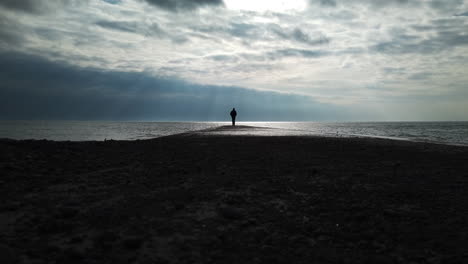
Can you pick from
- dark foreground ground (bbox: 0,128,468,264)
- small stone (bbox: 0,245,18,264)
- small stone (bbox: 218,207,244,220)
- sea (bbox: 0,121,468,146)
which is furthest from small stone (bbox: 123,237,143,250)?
sea (bbox: 0,121,468,146)

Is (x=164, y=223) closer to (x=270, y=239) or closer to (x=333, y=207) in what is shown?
(x=270, y=239)

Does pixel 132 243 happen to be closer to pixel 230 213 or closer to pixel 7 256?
pixel 7 256

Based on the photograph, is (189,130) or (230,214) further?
(189,130)

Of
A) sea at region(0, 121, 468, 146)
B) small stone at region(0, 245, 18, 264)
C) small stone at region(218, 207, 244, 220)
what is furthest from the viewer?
sea at region(0, 121, 468, 146)

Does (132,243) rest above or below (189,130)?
below

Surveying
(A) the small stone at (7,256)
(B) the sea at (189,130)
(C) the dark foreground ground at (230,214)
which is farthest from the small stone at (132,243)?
(B) the sea at (189,130)

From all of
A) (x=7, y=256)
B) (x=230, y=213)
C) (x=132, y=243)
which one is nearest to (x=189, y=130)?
(x=230, y=213)

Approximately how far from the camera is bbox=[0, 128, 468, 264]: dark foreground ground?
4098 millimetres

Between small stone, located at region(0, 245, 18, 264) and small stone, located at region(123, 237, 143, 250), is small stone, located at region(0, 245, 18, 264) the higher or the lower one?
the higher one

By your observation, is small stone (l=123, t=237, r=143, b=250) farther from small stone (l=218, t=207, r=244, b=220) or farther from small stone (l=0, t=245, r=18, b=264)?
small stone (l=218, t=207, r=244, b=220)

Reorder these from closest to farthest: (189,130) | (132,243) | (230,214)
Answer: (132,243) < (230,214) < (189,130)

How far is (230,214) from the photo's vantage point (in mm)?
5574

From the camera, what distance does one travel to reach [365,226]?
512 cm

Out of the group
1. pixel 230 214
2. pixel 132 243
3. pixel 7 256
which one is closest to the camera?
pixel 7 256
